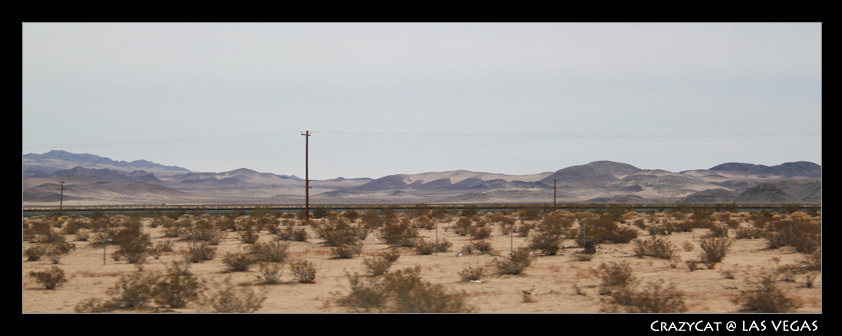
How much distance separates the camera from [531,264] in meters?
23.8

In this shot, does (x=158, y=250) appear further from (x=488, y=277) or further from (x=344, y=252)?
(x=488, y=277)

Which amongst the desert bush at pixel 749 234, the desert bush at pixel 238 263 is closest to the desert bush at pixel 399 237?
the desert bush at pixel 238 263

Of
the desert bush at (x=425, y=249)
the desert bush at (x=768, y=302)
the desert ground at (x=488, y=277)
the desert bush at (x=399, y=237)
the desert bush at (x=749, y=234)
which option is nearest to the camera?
the desert bush at (x=768, y=302)

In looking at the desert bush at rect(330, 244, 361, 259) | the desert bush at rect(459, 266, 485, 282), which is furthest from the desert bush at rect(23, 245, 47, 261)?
the desert bush at rect(459, 266, 485, 282)

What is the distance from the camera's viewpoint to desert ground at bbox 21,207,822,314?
1595 cm

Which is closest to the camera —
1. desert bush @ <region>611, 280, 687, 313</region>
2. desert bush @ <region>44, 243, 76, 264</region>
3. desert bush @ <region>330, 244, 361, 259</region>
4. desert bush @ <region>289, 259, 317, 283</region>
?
desert bush @ <region>611, 280, 687, 313</region>

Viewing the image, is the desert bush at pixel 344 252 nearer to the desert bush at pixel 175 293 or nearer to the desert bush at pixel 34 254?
the desert bush at pixel 175 293

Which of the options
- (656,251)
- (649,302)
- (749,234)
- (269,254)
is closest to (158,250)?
(269,254)

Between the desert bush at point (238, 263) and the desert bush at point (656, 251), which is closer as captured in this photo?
the desert bush at point (238, 263)

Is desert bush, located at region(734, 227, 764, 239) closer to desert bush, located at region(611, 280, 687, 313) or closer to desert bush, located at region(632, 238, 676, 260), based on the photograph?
desert bush, located at region(632, 238, 676, 260)

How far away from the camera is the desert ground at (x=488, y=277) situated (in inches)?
628

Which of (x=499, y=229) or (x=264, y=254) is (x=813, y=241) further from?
(x=264, y=254)

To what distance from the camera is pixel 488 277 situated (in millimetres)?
20766
